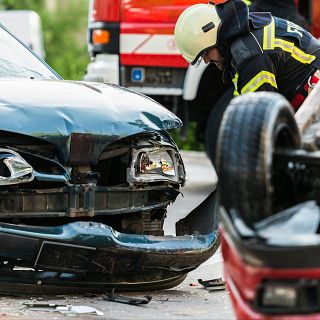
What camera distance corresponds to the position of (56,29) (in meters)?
25.3

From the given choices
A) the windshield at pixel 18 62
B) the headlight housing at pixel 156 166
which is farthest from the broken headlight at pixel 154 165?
the windshield at pixel 18 62

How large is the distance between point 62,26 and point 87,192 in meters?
20.1

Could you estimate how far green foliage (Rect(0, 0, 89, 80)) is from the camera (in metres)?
24.5

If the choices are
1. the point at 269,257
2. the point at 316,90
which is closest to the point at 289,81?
the point at 316,90

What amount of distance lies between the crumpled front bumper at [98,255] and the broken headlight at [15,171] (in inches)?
8.9

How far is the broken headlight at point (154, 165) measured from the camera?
585 cm

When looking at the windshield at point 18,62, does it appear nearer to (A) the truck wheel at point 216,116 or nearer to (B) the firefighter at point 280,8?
(A) the truck wheel at point 216,116

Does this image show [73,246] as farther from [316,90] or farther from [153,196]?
[316,90]

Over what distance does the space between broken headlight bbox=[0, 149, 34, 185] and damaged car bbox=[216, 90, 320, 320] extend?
5.20ft

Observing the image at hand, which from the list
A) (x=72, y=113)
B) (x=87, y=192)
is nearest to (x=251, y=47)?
(x=72, y=113)

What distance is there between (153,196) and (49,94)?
794mm

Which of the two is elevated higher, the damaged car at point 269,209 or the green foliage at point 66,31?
the damaged car at point 269,209

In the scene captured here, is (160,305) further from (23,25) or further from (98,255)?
(23,25)

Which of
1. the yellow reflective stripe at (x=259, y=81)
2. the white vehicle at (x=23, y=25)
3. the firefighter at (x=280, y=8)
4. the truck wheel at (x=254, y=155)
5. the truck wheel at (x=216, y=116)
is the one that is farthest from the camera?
the white vehicle at (x=23, y=25)
